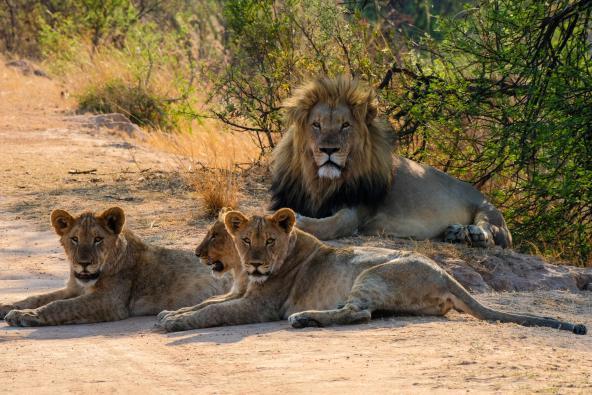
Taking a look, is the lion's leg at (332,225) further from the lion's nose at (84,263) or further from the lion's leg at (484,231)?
the lion's nose at (84,263)

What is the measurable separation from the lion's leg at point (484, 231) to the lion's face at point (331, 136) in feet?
3.31

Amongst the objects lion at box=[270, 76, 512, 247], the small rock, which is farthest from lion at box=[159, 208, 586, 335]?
the small rock

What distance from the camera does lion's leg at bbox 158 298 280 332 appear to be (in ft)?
19.4

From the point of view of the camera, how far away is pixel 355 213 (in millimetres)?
8703

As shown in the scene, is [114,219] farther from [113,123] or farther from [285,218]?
[113,123]

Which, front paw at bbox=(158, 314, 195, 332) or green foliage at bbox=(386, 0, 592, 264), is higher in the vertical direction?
green foliage at bbox=(386, 0, 592, 264)

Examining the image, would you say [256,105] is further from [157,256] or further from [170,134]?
[157,256]

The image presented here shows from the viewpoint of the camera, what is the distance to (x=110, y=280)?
6484 millimetres

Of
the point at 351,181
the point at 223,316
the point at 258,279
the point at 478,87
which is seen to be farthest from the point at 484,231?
the point at 223,316

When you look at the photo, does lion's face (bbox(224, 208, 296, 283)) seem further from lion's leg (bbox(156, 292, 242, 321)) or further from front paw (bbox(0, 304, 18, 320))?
front paw (bbox(0, 304, 18, 320))

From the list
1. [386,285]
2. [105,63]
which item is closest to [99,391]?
[386,285]

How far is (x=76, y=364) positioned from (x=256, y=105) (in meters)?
7.60

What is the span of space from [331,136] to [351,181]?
1.33ft

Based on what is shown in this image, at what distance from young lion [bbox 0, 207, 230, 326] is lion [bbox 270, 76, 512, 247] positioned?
184cm
